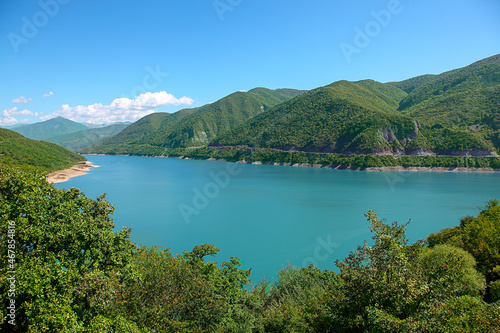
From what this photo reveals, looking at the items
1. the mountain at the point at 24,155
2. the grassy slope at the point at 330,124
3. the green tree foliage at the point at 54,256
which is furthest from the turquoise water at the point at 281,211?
the grassy slope at the point at 330,124

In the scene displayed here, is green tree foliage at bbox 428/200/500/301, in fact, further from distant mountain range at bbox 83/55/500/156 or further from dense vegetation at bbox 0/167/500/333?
distant mountain range at bbox 83/55/500/156

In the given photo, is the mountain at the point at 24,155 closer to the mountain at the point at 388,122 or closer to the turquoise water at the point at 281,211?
the turquoise water at the point at 281,211

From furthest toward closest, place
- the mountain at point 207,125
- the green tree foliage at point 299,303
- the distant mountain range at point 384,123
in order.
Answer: the mountain at point 207,125
the distant mountain range at point 384,123
the green tree foliage at point 299,303

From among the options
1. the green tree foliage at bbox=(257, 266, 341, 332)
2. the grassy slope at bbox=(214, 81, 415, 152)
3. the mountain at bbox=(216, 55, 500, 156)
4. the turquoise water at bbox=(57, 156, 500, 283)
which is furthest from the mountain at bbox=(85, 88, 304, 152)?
the green tree foliage at bbox=(257, 266, 341, 332)

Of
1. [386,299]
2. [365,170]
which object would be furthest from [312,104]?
[386,299]

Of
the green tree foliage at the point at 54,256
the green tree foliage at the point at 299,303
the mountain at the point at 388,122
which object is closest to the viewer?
the green tree foliage at the point at 54,256

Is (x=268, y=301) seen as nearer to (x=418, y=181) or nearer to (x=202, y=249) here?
(x=202, y=249)

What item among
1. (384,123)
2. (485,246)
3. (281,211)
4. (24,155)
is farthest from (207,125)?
(485,246)

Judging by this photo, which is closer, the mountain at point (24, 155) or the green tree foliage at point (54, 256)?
the green tree foliage at point (54, 256)
